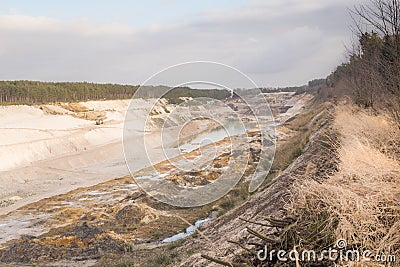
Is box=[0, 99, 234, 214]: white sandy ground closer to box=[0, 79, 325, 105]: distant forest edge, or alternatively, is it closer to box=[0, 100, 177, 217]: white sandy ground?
box=[0, 100, 177, 217]: white sandy ground

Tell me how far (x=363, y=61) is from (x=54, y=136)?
39739mm

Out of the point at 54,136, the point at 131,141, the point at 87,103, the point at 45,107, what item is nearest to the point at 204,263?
the point at 131,141

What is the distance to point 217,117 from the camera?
1520 centimetres

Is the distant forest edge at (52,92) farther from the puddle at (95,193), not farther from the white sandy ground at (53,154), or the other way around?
the puddle at (95,193)

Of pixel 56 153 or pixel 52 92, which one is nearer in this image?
pixel 56 153

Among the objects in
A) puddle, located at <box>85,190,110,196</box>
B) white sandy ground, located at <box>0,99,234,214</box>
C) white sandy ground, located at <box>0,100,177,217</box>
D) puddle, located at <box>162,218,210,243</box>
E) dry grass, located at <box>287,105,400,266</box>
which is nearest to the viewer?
dry grass, located at <box>287,105,400,266</box>

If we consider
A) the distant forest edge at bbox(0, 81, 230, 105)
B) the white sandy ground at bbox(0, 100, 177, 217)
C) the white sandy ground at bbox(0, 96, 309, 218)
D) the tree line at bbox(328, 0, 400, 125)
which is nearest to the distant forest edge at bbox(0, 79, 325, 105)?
the distant forest edge at bbox(0, 81, 230, 105)

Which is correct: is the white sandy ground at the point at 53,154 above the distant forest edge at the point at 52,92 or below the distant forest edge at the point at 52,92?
below

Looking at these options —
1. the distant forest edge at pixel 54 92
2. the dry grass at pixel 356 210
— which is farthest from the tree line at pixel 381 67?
the distant forest edge at pixel 54 92

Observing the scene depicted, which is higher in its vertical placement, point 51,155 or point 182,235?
point 182,235

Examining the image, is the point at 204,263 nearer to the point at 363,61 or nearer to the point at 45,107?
the point at 363,61

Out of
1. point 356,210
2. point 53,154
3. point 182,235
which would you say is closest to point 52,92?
point 53,154

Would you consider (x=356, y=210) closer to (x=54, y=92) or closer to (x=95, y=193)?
(x=95, y=193)

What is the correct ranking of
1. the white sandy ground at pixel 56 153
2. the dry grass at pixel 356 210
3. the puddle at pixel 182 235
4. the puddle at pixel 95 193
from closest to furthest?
the dry grass at pixel 356 210, the puddle at pixel 182 235, the white sandy ground at pixel 56 153, the puddle at pixel 95 193
